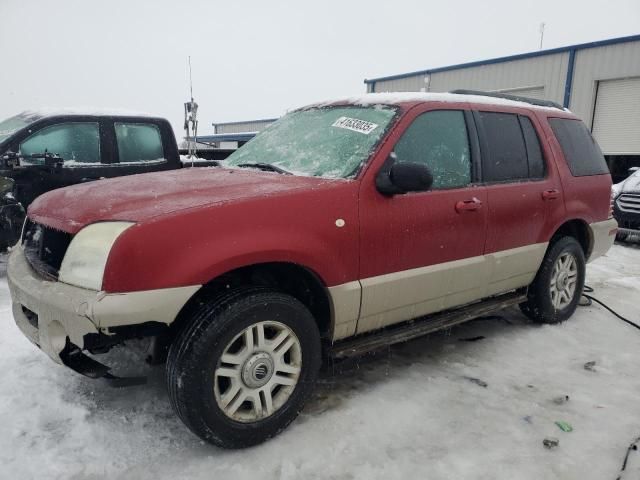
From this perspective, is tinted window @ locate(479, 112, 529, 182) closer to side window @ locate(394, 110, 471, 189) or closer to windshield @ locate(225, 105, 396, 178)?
side window @ locate(394, 110, 471, 189)

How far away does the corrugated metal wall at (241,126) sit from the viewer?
3531cm

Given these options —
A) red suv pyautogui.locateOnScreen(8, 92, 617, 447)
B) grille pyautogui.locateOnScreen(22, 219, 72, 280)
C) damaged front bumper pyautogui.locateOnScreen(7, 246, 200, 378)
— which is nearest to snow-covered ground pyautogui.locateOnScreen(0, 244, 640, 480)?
red suv pyautogui.locateOnScreen(8, 92, 617, 447)

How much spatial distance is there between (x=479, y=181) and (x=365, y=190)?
1057mm

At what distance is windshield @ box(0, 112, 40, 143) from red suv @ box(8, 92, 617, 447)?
3164 mm

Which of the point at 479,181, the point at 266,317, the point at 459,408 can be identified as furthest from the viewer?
the point at 479,181

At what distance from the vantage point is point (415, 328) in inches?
120

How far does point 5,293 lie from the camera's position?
470cm

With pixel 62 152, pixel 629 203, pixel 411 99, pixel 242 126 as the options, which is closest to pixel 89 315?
pixel 411 99

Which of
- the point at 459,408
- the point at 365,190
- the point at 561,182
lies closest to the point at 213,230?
the point at 365,190

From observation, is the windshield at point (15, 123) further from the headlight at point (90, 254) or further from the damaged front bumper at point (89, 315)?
the headlight at point (90, 254)

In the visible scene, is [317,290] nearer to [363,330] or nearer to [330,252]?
[330,252]

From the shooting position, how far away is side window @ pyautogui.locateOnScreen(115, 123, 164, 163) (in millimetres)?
5805

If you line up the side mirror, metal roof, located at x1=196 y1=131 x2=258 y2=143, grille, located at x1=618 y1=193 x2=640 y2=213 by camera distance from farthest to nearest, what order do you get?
metal roof, located at x1=196 y1=131 x2=258 y2=143, grille, located at x1=618 y1=193 x2=640 y2=213, the side mirror

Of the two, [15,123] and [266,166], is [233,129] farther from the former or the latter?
[266,166]
